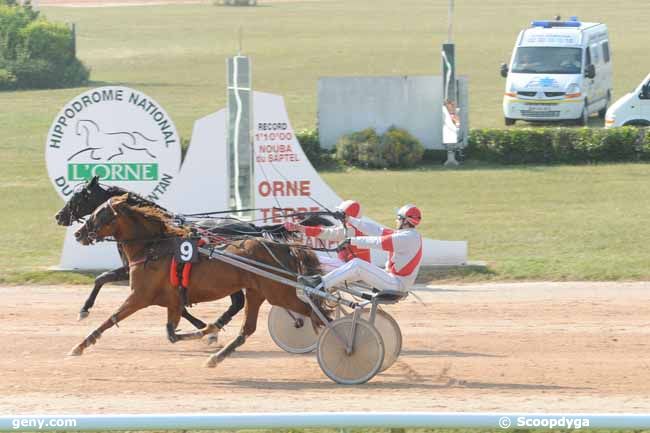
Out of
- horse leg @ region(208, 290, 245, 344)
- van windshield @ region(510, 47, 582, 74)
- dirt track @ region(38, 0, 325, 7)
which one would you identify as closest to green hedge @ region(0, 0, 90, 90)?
van windshield @ region(510, 47, 582, 74)

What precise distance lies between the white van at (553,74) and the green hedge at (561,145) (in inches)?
147

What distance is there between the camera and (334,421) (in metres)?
6.52

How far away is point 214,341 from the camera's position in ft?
35.6

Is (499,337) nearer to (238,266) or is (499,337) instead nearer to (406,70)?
(238,266)

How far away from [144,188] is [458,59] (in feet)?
106

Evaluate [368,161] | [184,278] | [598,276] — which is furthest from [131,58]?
[184,278]

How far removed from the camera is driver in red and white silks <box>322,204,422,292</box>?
9.36 metres

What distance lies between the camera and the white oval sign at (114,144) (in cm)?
1464

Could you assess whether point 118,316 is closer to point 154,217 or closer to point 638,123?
point 154,217

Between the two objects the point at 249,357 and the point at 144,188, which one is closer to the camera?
the point at 249,357

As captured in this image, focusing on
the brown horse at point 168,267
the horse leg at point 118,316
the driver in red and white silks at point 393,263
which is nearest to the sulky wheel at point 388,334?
the driver in red and white silks at point 393,263

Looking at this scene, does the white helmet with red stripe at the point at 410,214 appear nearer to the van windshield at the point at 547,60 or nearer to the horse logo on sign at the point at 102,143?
the horse logo on sign at the point at 102,143

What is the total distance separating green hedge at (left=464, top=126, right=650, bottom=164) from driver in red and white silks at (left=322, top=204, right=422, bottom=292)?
14852mm

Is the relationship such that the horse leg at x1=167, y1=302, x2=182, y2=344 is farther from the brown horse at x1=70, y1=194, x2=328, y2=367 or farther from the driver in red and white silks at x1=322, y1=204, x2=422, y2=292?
the driver in red and white silks at x1=322, y1=204, x2=422, y2=292
